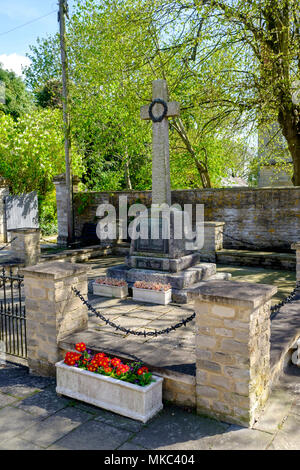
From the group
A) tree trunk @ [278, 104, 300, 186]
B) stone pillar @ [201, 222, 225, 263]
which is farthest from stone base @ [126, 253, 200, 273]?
tree trunk @ [278, 104, 300, 186]

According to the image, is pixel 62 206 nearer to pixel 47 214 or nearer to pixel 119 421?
pixel 47 214

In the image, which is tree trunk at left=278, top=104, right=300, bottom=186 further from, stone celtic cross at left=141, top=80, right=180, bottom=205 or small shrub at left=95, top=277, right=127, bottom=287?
small shrub at left=95, top=277, right=127, bottom=287

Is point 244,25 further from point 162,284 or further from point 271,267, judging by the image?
point 162,284

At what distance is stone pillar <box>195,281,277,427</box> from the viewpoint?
3.96 m

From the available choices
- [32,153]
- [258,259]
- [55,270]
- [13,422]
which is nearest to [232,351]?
[13,422]

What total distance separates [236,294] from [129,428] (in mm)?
1842

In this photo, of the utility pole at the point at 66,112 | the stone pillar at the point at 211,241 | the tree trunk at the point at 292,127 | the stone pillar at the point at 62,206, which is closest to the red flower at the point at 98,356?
the stone pillar at the point at 211,241

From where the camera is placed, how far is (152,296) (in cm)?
843

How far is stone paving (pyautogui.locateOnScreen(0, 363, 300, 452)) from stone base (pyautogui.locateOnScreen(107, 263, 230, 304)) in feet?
12.9

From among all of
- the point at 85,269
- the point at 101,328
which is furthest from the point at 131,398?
the point at 101,328

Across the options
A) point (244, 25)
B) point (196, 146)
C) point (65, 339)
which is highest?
point (244, 25)

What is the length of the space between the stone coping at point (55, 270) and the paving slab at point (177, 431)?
2.18 m

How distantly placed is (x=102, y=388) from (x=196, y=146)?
1528cm
